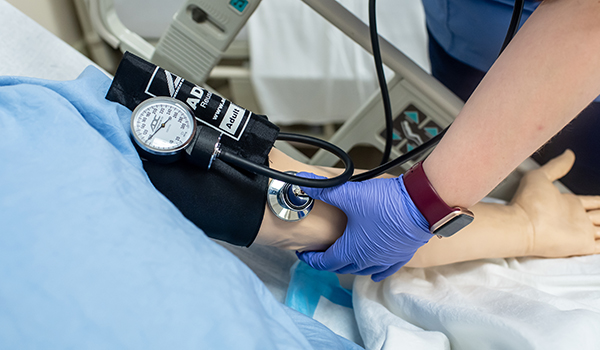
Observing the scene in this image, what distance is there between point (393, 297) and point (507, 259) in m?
0.32

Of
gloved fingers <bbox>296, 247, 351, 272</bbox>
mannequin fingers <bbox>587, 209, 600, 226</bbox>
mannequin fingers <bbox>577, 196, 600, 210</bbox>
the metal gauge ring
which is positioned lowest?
gloved fingers <bbox>296, 247, 351, 272</bbox>

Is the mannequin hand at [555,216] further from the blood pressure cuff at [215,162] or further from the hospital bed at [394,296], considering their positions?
the blood pressure cuff at [215,162]

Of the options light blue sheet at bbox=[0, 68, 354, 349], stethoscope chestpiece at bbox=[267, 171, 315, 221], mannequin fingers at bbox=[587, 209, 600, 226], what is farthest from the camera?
mannequin fingers at bbox=[587, 209, 600, 226]

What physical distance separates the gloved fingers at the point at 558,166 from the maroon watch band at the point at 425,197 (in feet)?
1.84

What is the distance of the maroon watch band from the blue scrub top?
1.52 feet

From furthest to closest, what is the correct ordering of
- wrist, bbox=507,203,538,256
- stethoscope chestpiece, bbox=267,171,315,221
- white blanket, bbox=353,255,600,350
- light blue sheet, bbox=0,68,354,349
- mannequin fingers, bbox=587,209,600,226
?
mannequin fingers, bbox=587,209,600,226 → wrist, bbox=507,203,538,256 → stethoscope chestpiece, bbox=267,171,315,221 → white blanket, bbox=353,255,600,350 → light blue sheet, bbox=0,68,354,349

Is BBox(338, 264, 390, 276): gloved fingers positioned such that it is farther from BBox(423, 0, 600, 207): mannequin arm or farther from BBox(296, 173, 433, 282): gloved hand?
BBox(423, 0, 600, 207): mannequin arm

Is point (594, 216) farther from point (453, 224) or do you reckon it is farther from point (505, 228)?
point (453, 224)

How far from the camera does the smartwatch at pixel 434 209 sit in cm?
57

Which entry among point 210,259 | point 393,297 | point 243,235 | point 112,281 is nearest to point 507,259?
point 393,297

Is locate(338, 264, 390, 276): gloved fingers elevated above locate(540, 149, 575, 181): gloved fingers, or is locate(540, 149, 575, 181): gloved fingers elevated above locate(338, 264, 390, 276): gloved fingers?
locate(540, 149, 575, 181): gloved fingers

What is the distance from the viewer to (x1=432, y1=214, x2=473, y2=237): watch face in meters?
0.57

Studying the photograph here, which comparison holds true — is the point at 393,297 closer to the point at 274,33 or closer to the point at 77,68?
the point at 77,68

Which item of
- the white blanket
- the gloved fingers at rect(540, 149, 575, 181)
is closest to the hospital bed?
the white blanket
